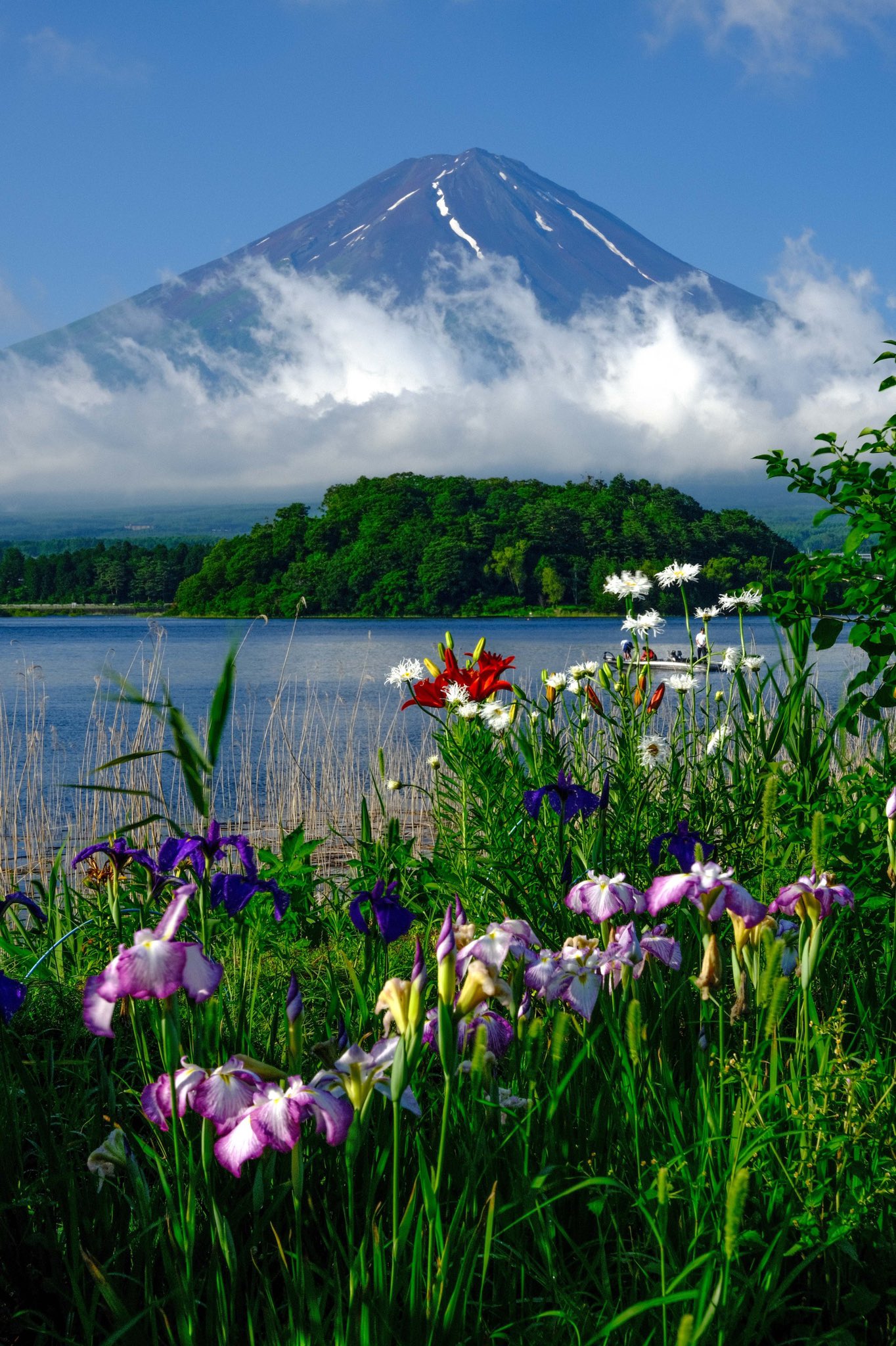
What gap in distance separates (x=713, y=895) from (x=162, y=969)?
723mm

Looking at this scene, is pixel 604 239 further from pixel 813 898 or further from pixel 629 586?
pixel 813 898

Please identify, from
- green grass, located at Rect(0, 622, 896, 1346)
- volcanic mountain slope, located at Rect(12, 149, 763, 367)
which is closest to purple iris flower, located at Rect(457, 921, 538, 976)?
green grass, located at Rect(0, 622, 896, 1346)

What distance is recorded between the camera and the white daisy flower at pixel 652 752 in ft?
9.65

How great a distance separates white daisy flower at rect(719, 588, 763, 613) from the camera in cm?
301

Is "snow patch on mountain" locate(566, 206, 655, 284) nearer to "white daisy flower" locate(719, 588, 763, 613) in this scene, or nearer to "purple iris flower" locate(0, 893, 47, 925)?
"white daisy flower" locate(719, 588, 763, 613)

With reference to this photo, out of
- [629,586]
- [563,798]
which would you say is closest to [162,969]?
[563,798]

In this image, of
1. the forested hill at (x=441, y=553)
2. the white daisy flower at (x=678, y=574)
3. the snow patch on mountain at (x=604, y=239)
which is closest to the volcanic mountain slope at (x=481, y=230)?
the snow patch on mountain at (x=604, y=239)

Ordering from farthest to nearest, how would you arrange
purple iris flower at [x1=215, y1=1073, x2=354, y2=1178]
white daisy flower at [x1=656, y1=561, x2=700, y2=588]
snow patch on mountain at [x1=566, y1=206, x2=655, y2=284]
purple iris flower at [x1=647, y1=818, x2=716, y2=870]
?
snow patch on mountain at [x1=566, y1=206, x2=655, y2=284] < white daisy flower at [x1=656, y1=561, x2=700, y2=588] < purple iris flower at [x1=647, y1=818, x2=716, y2=870] < purple iris flower at [x1=215, y1=1073, x2=354, y2=1178]

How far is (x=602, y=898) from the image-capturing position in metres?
1.48

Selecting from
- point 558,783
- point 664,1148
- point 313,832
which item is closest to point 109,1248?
point 664,1148

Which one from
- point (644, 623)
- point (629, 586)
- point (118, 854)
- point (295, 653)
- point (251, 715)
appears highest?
point (629, 586)

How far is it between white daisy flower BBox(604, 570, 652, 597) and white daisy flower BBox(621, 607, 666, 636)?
0.12 metres

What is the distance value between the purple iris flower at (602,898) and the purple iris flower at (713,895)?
0.13m

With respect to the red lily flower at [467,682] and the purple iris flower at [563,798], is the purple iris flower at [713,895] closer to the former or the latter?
Result: the purple iris flower at [563,798]
